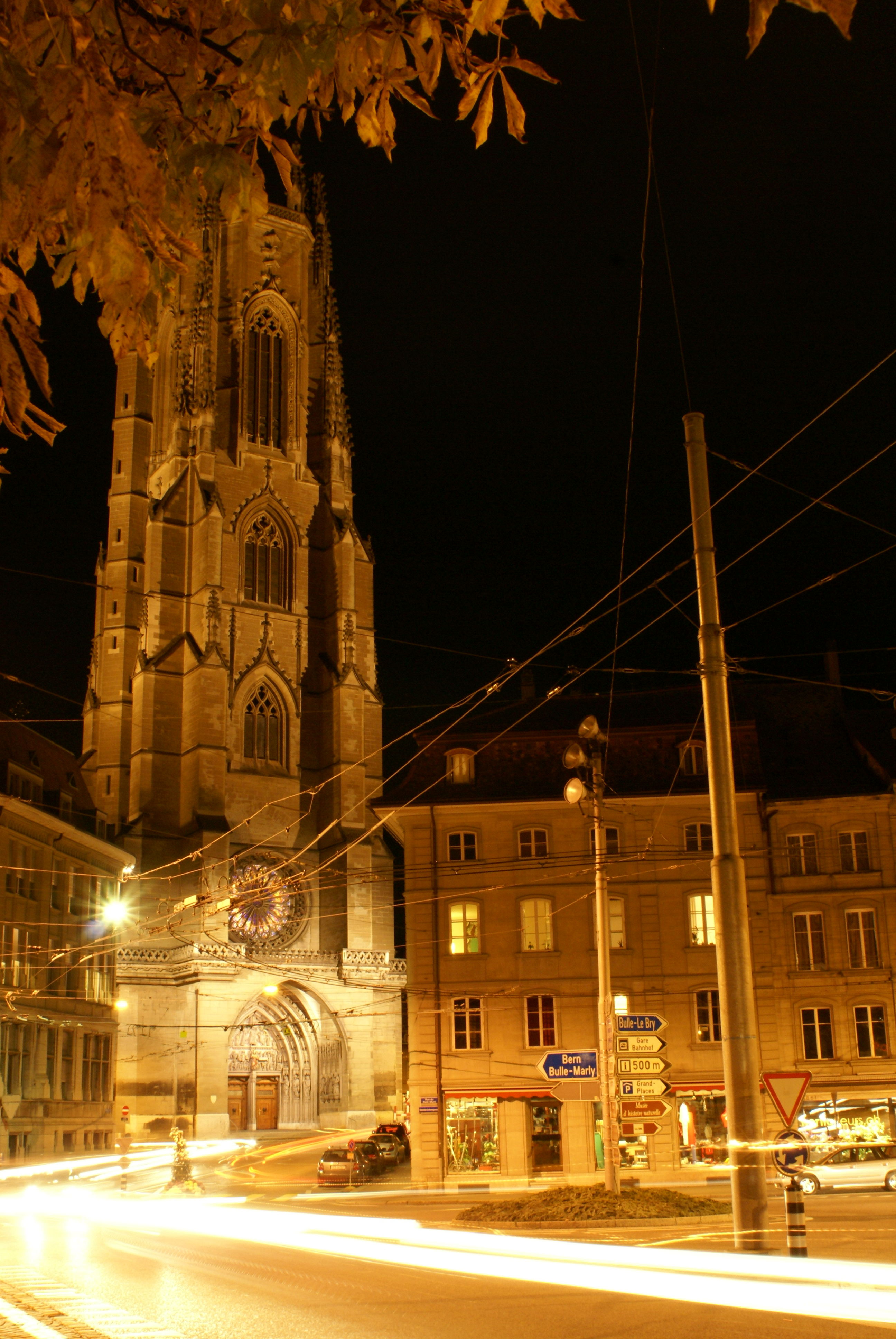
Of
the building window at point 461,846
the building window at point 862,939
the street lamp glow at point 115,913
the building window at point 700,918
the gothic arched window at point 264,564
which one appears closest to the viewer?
the building window at point 700,918

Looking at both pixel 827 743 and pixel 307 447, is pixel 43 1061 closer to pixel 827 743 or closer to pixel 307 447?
pixel 827 743

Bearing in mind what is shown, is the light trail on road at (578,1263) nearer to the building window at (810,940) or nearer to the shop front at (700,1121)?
the shop front at (700,1121)

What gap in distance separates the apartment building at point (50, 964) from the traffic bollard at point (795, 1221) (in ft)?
93.2

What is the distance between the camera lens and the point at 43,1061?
3912 centimetres

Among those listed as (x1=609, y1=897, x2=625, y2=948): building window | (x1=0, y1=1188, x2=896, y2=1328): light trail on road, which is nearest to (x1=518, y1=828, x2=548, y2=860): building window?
(x1=609, y1=897, x2=625, y2=948): building window

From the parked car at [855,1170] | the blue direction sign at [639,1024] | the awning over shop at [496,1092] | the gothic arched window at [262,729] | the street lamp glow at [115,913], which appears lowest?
the parked car at [855,1170]

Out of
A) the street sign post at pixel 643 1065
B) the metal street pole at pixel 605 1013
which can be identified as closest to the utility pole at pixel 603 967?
the metal street pole at pixel 605 1013

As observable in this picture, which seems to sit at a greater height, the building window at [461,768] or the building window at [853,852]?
the building window at [461,768]

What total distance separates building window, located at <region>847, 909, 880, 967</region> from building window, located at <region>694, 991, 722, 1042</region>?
3563 millimetres

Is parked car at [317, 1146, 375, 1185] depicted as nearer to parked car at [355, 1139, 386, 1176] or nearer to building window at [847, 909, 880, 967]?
parked car at [355, 1139, 386, 1176]

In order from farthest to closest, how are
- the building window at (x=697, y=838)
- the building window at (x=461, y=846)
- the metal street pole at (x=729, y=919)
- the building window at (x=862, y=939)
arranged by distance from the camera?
the building window at (x=461, y=846) → the building window at (x=697, y=838) → the building window at (x=862, y=939) → the metal street pole at (x=729, y=919)

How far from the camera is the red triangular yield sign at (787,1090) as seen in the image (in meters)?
9.48

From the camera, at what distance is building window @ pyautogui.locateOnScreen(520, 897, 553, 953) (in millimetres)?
30281

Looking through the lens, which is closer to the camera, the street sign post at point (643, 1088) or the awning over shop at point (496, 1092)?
the street sign post at point (643, 1088)
